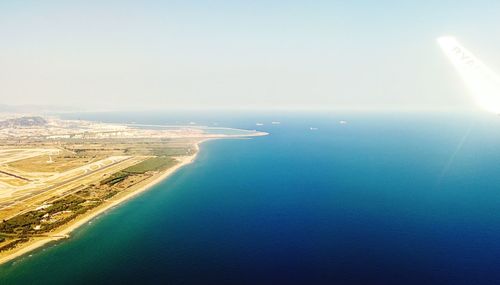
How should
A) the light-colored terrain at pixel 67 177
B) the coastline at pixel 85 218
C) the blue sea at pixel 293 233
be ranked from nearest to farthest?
the blue sea at pixel 293 233
the coastline at pixel 85 218
the light-colored terrain at pixel 67 177

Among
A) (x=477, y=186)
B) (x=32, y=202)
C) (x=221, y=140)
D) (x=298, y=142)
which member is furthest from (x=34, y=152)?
(x=477, y=186)

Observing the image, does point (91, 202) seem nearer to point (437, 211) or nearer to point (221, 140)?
point (437, 211)

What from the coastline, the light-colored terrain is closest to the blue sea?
the coastline

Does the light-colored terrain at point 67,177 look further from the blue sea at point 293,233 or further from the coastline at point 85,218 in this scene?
the blue sea at point 293,233

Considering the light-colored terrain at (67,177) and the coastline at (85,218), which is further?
the light-colored terrain at (67,177)

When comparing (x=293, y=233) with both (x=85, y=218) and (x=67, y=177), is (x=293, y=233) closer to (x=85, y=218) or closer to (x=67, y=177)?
(x=85, y=218)

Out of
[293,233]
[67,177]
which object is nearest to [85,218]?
[67,177]

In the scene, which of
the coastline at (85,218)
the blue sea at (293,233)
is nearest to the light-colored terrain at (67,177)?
the coastline at (85,218)

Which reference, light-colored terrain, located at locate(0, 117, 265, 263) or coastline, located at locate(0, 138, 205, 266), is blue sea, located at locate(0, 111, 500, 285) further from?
light-colored terrain, located at locate(0, 117, 265, 263)
